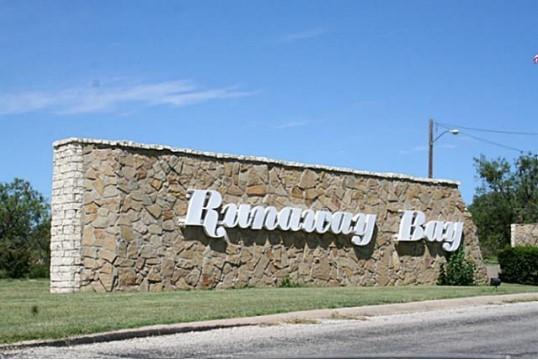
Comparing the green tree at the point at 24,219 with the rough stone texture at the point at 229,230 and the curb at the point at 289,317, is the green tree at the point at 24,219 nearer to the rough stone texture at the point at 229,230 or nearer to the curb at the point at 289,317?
the rough stone texture at the point at 229,230

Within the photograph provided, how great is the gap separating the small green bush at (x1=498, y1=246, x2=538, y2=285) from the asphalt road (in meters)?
18.7

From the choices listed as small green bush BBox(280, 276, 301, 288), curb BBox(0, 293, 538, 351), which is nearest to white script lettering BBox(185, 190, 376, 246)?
small green bush BBox(280, 276, 301, 288)

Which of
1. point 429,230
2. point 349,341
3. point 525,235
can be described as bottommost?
point 349,341

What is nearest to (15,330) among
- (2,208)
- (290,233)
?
(290,233)

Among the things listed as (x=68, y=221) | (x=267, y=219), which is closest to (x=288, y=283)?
(x=267, y=219)

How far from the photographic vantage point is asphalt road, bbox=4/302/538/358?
12.1 meters

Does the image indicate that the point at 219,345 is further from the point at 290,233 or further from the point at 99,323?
the point at 290,233

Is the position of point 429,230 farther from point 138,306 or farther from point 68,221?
point 138,306

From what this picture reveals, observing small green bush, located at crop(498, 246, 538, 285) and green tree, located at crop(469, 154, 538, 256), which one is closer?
small green bush, located at crop(498, 246, 538, 285)

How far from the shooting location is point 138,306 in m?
17.6

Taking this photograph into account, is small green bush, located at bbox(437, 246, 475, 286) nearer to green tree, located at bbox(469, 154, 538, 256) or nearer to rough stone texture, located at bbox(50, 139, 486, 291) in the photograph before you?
rough stone texture, located at bbox(50, 139, 486, 291)

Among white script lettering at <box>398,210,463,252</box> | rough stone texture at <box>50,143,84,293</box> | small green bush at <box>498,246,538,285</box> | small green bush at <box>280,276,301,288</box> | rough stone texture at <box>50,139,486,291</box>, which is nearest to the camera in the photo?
rough stone texture at <box>50,143,84,293</box>

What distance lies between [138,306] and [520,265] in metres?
21.5

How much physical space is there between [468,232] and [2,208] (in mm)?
23368
